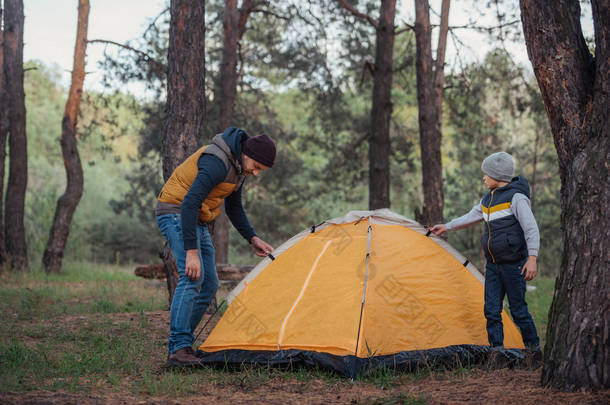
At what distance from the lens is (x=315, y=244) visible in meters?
5.25

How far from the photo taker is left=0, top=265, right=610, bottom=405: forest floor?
3.45m

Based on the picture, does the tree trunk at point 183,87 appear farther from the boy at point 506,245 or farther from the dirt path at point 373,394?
the boy at point 506,245

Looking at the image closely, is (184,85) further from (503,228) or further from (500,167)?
(503,228)

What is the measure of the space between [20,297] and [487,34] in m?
9.54

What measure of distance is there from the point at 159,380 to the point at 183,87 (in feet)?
12.0

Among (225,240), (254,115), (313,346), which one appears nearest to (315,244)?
(313,346)

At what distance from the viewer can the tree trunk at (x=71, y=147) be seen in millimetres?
12180

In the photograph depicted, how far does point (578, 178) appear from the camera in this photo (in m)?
3.46

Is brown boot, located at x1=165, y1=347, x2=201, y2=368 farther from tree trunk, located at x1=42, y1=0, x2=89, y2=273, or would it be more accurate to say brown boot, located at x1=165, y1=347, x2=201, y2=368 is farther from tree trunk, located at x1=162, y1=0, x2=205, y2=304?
tree trunk, located at x1=42, y1=0, x2=89, y2=273

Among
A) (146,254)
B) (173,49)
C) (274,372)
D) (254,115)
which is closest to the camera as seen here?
(274,372)

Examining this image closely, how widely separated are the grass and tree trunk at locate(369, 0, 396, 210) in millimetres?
3849

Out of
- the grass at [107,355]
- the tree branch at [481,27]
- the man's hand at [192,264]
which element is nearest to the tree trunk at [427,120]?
the tree branch at [481,27]

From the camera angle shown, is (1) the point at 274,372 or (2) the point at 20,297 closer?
(1) the point at 274,372

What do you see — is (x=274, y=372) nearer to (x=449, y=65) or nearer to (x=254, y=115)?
(x=449, y=65)
